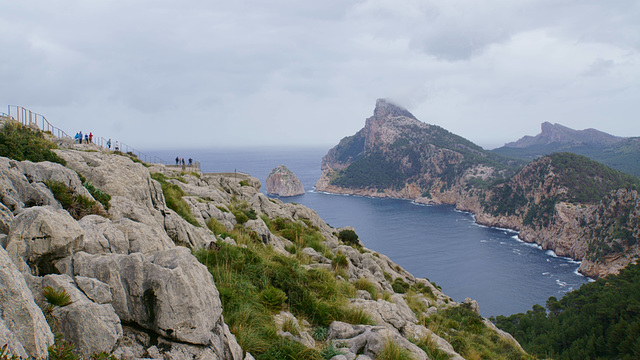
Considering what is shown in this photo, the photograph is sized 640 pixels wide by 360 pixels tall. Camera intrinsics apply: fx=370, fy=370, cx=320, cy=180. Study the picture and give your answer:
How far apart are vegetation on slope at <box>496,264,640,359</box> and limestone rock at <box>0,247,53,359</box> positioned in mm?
37267

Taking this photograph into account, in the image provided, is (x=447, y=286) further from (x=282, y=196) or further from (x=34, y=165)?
(x=282, y=196)

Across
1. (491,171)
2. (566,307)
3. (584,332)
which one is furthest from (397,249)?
(491,171)

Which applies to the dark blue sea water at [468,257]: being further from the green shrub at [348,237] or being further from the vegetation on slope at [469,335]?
the vegetation on slope at [469,335]

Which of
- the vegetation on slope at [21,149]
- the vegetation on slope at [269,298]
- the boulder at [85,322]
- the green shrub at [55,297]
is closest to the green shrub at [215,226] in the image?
the vegetation on slope at [269,298]

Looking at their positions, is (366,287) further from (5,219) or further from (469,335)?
(5,219)

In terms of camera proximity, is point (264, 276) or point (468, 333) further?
point (468, 333)

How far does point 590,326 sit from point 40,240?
57.6m

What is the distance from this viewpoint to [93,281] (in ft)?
17.3

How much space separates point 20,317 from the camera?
153 inches

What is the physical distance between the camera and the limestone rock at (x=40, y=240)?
523cm

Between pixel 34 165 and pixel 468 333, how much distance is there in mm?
16895

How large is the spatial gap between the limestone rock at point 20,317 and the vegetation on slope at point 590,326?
3727 centimetres

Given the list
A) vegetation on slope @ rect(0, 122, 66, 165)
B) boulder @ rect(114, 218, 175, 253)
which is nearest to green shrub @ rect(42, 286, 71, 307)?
boulder @ rect(114, 218, 175, 253)

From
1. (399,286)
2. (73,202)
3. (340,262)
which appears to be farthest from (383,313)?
(399,286)
